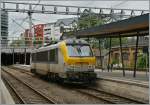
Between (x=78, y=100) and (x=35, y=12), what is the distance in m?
32.9

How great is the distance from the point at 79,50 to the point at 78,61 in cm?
95

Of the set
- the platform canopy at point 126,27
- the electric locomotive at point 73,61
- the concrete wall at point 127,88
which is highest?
the platform canopy at point 126,27

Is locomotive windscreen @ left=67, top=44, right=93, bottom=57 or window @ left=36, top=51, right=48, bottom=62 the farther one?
window @ left=36, top=51, right=48, bottom=62

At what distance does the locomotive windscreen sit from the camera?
75.9ft

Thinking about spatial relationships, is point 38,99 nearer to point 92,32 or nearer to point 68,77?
point 68,77

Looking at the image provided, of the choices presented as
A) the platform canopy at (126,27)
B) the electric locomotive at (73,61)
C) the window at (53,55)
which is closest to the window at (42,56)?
the window at (53,55)

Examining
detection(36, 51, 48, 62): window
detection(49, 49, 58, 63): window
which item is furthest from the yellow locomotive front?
detection(36, 51, 48, 62): window

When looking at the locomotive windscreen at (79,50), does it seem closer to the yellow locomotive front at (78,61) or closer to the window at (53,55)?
the yellow locomotive front at (78,61)

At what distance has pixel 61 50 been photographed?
76.2 ft

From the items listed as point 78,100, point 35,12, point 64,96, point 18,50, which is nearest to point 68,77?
point 64,96

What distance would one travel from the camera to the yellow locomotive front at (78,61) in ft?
73.8

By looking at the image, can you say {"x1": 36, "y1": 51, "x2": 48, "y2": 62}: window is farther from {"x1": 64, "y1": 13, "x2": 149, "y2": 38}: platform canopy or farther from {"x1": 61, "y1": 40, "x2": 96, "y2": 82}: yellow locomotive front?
{"x1": 61, "y1": 40, "x2": 96, "y2": 82}: yellow locomotive front

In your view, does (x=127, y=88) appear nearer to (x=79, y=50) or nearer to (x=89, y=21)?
(x=79, y=50)

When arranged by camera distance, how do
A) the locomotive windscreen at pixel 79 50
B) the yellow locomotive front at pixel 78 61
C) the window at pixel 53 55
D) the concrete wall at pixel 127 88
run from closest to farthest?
the concrete wall at pixel 127 88
the yellow locomotive front at pixel 78 61
the locomotive windscreen at pixel 79 50
the window at pixel 53 55
